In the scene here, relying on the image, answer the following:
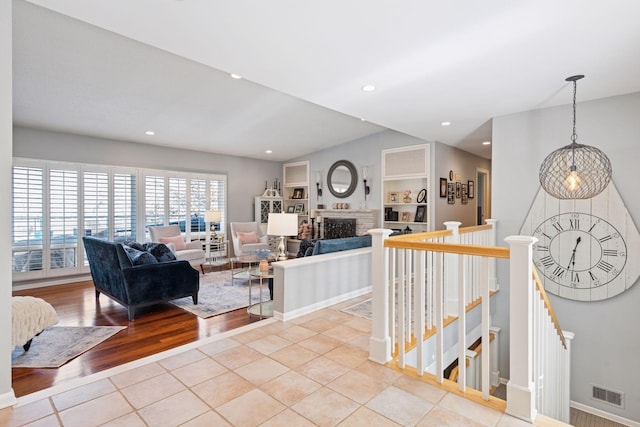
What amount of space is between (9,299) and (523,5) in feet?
11.9

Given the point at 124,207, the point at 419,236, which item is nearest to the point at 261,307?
the point at 419,236

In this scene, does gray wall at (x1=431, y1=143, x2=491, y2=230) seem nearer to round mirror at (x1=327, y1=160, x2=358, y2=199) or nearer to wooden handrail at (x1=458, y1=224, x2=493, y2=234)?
wooden handrail at (x1=458, y1=224, x2=493, y2=234)

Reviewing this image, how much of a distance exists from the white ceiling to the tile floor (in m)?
2.39

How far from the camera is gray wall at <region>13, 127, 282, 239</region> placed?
17.8ft

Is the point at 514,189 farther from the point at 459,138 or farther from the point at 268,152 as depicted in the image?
the point at 268,152

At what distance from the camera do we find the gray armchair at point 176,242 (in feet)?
20.3

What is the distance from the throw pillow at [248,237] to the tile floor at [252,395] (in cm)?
465

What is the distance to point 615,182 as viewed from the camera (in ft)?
11.6

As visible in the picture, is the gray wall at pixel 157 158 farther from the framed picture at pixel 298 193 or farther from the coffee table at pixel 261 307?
the coffee table at pixel 261 307

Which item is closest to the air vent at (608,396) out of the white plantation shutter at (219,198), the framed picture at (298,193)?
the framed picture at (298,193)

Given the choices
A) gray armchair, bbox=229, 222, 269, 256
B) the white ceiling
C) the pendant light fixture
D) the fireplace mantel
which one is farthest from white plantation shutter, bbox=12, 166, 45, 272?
the pendant light fixture

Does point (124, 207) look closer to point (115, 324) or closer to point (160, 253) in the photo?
point (160, 253)

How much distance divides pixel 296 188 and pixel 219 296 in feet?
15.9

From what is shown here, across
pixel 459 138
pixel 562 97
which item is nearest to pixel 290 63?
pixel 562 97
